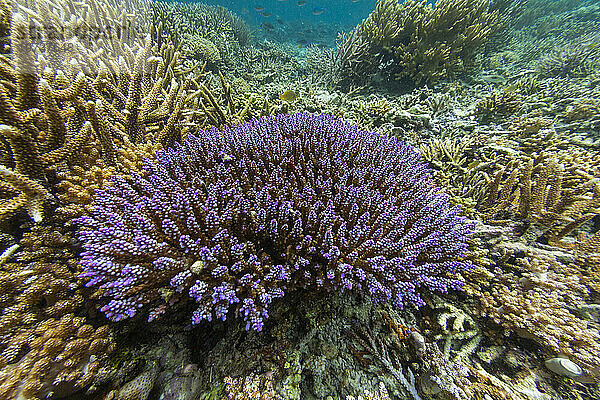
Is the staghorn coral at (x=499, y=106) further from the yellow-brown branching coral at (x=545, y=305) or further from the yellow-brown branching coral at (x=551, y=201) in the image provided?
the yellow-brown branching coral at (x=545, y=305)

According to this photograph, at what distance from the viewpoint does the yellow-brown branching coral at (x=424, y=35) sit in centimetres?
610

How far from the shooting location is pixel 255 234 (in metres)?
1.67

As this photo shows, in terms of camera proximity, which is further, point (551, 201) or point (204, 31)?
point (204, 31)

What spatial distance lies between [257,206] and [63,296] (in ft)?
4.35

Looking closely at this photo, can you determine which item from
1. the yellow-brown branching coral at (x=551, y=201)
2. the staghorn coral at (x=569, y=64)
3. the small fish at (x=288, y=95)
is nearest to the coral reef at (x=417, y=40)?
the staghorn coral at (x=569, y=64)

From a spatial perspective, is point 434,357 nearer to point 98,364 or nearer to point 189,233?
point 189,233

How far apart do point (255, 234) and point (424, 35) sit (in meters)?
7.47

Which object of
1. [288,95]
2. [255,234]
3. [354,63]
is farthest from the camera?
[354,63]

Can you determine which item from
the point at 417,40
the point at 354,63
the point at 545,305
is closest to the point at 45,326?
the point at 545,305

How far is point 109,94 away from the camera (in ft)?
8.50

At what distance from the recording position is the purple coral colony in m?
1.39

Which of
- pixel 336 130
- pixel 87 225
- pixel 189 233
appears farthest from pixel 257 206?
pixel 336 130

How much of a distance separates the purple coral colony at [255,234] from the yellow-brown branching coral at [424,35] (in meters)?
5.62

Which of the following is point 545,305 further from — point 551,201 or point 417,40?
point 417,40
